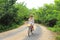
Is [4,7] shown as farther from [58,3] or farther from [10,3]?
[58,3]

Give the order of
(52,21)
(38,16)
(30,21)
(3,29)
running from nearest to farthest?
(30,21), (3,29), (52,21), (38,16)

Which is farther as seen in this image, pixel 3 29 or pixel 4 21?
pixel 4 21

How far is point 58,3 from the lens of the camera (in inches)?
856

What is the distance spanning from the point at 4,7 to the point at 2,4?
23.0 inches

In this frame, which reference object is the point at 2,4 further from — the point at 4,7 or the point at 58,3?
the point at 58,3

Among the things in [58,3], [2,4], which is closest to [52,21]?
[2,4]

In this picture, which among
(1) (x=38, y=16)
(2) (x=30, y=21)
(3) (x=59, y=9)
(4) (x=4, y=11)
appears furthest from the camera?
(1) (x=38, y=16)

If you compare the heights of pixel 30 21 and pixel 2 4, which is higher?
pixel 2 4

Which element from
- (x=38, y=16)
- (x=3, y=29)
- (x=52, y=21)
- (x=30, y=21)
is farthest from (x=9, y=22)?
(x=38, y=16)

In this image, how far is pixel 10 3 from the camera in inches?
1313

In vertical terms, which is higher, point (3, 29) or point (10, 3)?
point (10, 3)

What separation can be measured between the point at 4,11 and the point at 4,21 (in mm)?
2041

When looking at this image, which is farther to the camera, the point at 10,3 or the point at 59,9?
the point at 10,3

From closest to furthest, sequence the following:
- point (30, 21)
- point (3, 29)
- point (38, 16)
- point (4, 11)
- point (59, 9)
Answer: point (30, 21), point (59, 9), point (3, 29), point (4, 11), point (38, 16)
